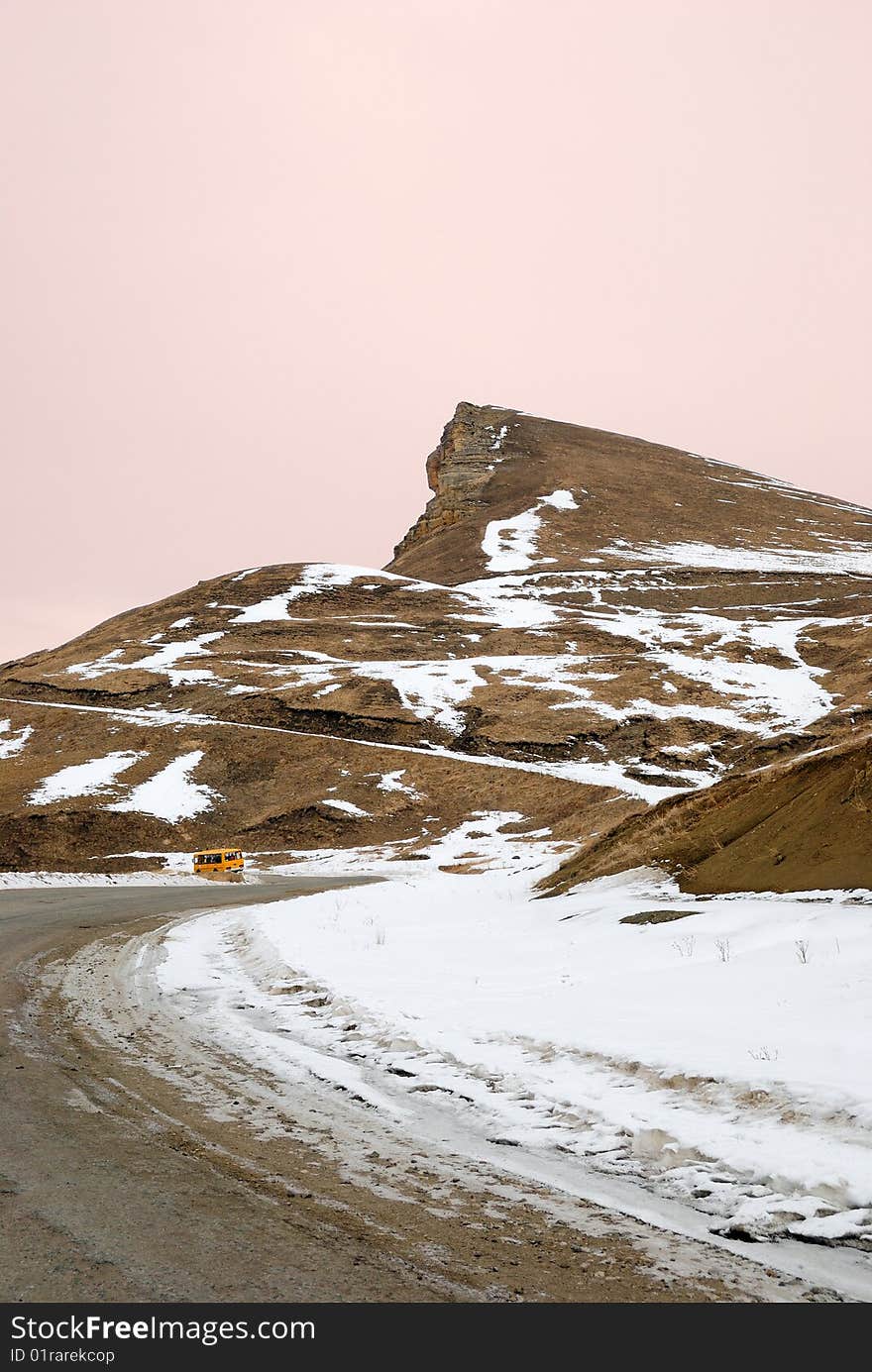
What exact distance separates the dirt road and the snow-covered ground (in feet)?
2.08

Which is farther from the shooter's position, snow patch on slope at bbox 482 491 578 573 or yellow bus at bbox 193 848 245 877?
snow patch on slope at bbox 482 491 578 573

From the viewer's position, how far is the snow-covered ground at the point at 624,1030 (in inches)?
201

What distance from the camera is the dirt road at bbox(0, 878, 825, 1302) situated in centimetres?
378

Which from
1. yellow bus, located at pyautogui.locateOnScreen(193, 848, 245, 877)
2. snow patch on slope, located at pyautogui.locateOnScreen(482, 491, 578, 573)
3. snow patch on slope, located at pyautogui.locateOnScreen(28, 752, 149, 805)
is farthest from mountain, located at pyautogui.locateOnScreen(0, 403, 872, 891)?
yellow bus, located at pyautogui.locateOnScreen(193, 848, 245, 877)

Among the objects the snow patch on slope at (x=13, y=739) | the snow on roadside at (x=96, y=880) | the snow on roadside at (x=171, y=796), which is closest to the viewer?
the snow on roadside at (x=96, y=880)

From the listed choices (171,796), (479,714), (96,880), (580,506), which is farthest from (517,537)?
(96,880)

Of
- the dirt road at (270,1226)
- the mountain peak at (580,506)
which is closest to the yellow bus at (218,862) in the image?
the dirt road at (270,1226)

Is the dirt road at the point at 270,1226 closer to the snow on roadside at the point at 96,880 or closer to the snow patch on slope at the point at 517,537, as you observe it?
the snow on roadside at the point at 96,880

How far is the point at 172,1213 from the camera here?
452 cm

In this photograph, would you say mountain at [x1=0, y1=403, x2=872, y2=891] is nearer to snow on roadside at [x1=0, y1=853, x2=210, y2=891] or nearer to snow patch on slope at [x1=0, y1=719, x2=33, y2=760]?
snow patch on slope at [x1=0, y1=719, x2=33, y2=760]

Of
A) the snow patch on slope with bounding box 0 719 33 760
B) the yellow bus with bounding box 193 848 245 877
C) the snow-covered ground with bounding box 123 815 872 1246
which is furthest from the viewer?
the snow patch on slope with bounding box 0 719 33 760

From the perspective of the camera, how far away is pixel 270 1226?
438 centimetres

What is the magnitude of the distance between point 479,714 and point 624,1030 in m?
58.0

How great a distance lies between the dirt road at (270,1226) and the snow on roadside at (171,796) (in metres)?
47.9
